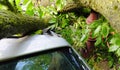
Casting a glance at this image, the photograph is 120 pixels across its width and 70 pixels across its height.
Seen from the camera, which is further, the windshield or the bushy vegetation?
the bushy vegetation

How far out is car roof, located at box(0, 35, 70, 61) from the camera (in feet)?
6.03

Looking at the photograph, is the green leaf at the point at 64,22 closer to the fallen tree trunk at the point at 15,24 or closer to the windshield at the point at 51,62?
the fallen tree trunk at the point at 15,24

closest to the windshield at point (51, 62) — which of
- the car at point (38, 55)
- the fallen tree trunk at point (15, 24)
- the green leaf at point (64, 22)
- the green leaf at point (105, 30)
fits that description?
the car at point (38, 55)

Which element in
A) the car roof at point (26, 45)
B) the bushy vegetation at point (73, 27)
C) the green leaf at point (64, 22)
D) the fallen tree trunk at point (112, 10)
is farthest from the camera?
the green leaf at point (64, 22)

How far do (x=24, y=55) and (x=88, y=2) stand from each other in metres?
1.54

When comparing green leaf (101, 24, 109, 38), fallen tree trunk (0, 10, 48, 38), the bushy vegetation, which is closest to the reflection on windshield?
fallen tree trunk (0, 10, 48, 38)

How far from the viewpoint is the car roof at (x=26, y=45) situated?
1.84m

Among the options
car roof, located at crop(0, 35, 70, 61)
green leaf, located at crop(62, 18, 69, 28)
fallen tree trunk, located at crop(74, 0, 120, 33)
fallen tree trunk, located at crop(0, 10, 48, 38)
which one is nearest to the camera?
car roof, located at crop(0, 35, 70, 61)

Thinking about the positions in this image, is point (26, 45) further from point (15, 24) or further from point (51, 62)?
point (15, 24)

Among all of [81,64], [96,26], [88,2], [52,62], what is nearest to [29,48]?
[52,62]

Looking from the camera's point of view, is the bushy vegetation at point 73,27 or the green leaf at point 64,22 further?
the green leaf at point 64,22

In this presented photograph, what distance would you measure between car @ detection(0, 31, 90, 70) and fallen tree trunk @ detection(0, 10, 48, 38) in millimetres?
270

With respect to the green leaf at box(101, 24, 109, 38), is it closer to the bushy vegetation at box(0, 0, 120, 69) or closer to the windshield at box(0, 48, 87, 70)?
the bushy vegetation at box(0, 0, 120, 69)

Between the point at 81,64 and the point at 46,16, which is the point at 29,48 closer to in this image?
the point at 81,64
